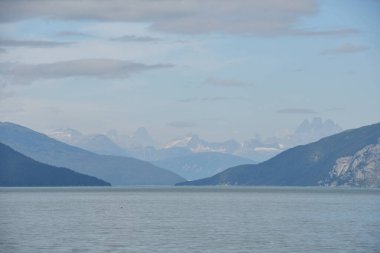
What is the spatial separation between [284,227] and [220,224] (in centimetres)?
1314

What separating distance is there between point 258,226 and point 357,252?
1785 inches

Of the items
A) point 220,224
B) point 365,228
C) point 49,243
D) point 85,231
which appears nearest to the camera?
point 49,243

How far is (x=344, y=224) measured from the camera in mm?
160250

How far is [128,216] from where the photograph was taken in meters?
187

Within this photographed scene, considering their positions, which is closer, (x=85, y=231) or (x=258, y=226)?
(x=85, y=231)

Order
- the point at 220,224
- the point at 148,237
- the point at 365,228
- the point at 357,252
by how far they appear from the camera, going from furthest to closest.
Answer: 1. the point at 220,224
2. the point at 365,228
3. the point at 148,237
4. the point at 357,252

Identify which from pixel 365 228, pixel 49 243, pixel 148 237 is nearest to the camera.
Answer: pixel 49 243

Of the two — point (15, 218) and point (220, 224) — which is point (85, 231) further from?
point (15, 218)

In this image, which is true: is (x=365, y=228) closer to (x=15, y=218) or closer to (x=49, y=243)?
(x=49, y=243)

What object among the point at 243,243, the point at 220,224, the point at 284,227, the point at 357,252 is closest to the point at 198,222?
the point at 220,224

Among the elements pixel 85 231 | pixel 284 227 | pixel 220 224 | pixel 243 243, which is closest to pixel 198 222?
pixel 220 224

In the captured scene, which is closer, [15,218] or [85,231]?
[85,231]

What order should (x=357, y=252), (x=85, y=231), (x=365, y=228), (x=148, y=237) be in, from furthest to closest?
(x=365, y=228), (x=85, y=231), (x=148, y=237), (x=357, y=252)

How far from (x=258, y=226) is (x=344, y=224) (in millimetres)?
17720
